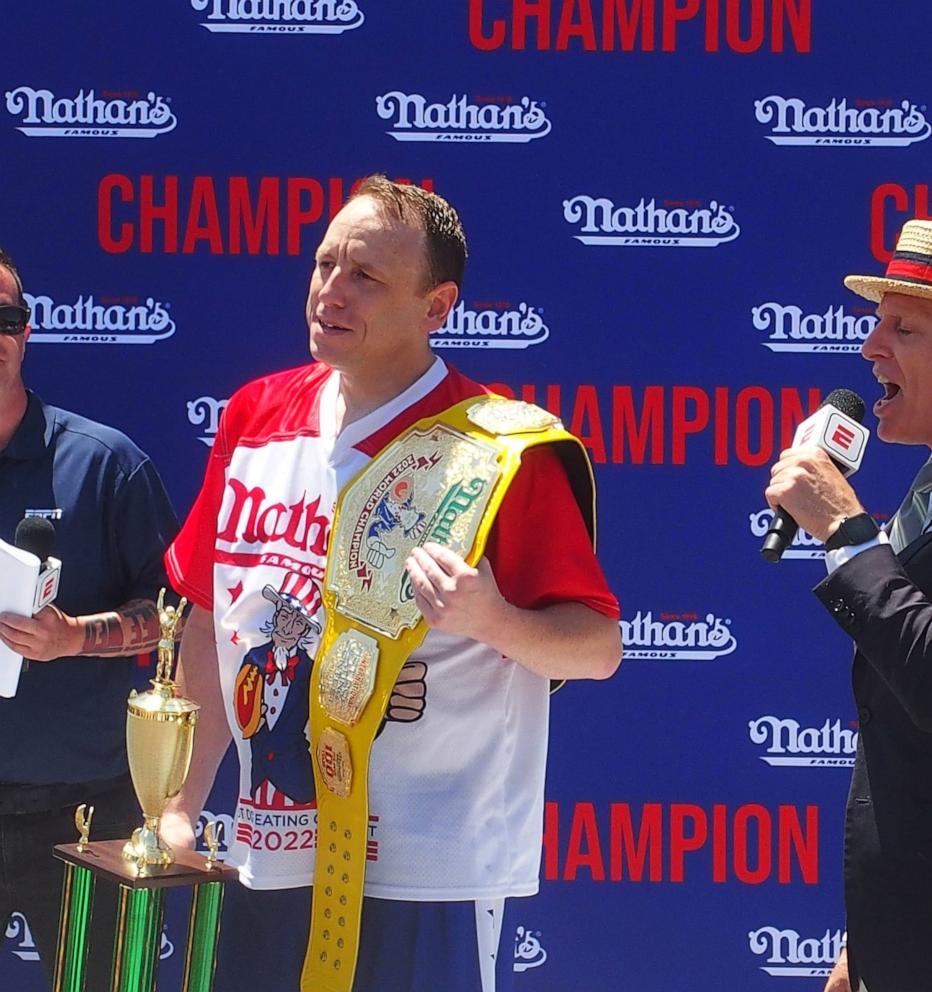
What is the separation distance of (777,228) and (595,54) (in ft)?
1.99

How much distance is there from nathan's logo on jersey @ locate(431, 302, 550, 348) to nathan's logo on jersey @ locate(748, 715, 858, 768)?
1086 mm

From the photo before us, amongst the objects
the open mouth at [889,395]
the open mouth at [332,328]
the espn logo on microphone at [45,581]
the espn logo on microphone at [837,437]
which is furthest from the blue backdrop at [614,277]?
the espn logo on microphone at [837,437]

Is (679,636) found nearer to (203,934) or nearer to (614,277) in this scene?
(614,277)

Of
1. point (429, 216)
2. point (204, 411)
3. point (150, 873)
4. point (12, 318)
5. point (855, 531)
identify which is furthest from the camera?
point (204, 411)

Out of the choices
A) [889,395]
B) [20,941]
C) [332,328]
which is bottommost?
[20,941]

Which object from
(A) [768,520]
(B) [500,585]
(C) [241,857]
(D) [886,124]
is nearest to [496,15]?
(D) [886,124]

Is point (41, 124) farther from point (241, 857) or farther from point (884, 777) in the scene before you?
point (884, 777)

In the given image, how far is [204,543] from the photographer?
2449mm

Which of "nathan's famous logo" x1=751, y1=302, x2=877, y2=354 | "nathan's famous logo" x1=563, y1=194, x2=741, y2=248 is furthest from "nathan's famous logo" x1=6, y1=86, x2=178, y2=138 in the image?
"nathan's famous logo" x1=751, y1=302, x2=877, y2=354

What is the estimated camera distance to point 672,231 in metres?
3.54

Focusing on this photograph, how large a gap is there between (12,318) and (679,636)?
172 centimetres

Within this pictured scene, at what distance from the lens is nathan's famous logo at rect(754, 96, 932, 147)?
3512mm

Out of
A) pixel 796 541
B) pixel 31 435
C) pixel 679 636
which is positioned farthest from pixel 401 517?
pixel 796 541

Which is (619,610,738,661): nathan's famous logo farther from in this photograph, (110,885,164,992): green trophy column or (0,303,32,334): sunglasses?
(110,885,164,992): green trophy column
